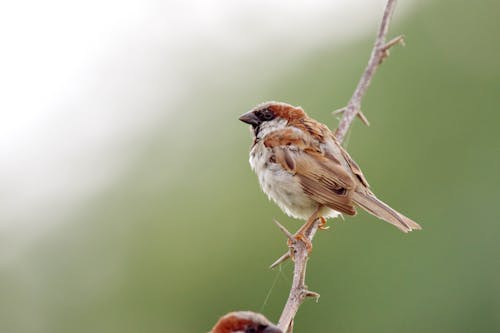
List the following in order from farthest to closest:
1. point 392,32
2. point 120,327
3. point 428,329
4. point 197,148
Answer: point 197,148 < point 120,327 < point 392,32 < point 428,329

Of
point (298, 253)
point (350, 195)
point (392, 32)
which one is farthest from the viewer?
point (392, 32)

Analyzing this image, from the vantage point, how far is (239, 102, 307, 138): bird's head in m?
5.26

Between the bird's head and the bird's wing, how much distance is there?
0.11 meters

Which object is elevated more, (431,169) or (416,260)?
(431,169)

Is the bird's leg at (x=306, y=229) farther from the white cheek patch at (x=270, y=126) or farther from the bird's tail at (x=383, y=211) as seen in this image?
the white cheek patch at (x=270, y=126)

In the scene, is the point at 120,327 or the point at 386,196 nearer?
the point at 386,196

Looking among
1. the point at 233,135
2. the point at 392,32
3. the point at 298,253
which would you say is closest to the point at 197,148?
the point at 233,135

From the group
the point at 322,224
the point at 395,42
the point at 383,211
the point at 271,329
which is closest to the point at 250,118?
the point at 322,224

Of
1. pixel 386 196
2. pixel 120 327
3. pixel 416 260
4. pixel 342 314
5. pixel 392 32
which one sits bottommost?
pixel 120 327

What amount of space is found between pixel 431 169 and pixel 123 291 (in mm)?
4157

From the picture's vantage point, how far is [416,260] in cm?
667

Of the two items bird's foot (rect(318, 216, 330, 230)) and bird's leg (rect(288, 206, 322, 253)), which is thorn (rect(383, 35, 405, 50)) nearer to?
bird's leg (rect(288, 206, 322, 253))

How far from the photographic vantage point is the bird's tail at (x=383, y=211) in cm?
457

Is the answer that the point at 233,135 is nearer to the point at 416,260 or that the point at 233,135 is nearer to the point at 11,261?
the point at 416,260
